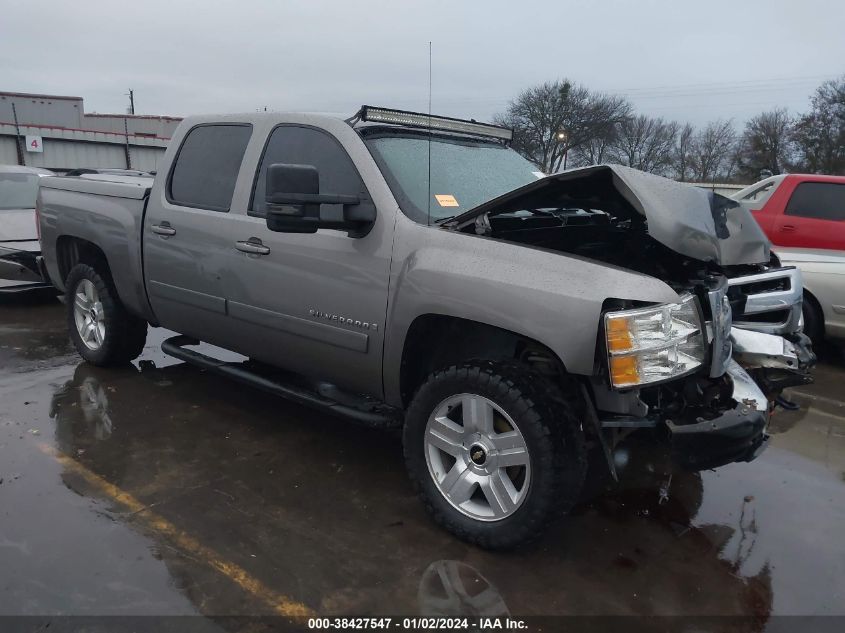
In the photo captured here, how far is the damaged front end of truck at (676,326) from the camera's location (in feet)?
8.47

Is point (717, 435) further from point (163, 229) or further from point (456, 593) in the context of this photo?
point (163, 229)

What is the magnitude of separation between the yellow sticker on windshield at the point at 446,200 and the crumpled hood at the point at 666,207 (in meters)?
0.34

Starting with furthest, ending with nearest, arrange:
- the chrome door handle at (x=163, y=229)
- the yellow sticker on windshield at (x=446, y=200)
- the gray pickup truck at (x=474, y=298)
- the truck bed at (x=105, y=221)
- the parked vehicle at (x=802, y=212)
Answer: the parked vehicle at (x=802, y=212) → the truck bed at (x=105, y=221) → the chrome door handle at (x=163, y=229) → the yellow sticker on windshield at (x=446, y=200) → the gray pickup truck at (x=474, y=298)

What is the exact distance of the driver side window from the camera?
3516 mm

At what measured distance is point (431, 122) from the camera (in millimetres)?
3945

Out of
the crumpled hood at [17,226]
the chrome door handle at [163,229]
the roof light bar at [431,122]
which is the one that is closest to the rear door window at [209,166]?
the chrome door handle at [163,229]

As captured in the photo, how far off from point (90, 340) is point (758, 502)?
15.9ft

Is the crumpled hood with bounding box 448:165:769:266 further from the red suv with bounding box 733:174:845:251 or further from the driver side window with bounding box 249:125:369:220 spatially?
the red suv with bounding box 733:174:845:251

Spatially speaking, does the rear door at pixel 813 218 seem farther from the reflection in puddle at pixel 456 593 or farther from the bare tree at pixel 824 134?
the bare tree at pixel 824 134

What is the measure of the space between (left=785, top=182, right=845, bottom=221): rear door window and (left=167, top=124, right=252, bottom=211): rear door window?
21.1 feet

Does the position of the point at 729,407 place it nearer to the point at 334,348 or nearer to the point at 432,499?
the point at 432,499

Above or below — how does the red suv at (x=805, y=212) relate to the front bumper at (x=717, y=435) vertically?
above

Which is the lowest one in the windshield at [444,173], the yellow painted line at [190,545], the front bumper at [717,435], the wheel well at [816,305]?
the yellow painted line at [190,545]

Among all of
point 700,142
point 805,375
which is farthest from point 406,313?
point 700,142
